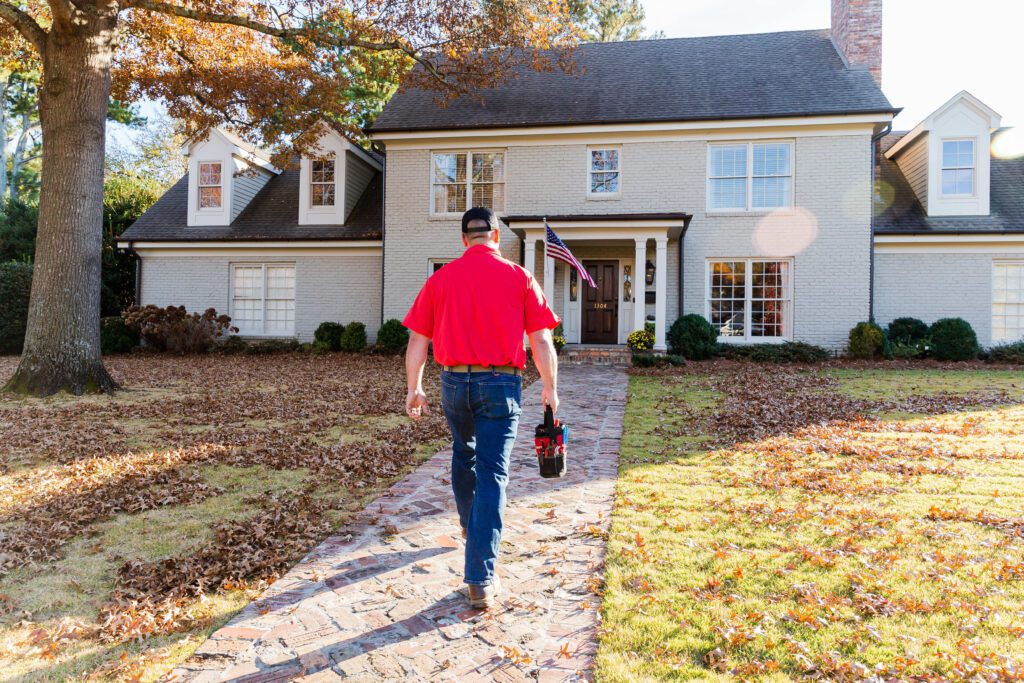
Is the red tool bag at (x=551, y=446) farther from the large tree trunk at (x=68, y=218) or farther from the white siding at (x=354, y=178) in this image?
the white siding at (x=354, y=178)

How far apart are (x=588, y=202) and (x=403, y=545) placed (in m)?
14.0

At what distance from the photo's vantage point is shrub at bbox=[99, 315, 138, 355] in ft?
59.8

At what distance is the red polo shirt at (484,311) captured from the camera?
3.05 m

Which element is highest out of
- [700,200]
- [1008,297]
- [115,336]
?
[700,200]

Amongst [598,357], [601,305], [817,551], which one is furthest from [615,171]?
[817,551]

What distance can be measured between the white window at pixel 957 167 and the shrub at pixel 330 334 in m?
16.4

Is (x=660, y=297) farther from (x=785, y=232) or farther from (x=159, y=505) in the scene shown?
(x=159, y=505)

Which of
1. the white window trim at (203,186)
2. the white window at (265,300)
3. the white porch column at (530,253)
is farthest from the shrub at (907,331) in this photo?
the white window trim at (203,186)

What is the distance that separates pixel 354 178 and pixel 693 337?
11.3m

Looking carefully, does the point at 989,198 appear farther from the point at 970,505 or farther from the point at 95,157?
the point at 95,157

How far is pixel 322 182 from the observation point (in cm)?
1927

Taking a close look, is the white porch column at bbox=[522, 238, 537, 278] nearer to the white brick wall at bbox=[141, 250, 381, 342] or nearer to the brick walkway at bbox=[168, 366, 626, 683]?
the white brick wall at bbox=[141, 250, 381, 342]

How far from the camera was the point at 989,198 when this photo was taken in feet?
53.2

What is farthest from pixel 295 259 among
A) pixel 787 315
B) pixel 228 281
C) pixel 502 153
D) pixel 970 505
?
pixel 970 505
